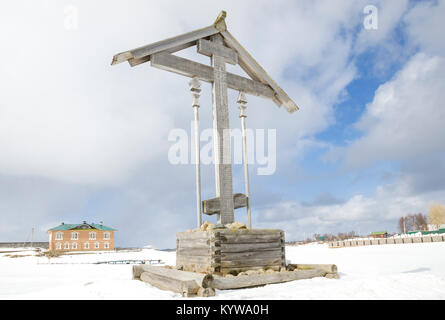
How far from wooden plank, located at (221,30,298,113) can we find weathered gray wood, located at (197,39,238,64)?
0.78 feet

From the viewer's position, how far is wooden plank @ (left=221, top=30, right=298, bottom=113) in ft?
31.9

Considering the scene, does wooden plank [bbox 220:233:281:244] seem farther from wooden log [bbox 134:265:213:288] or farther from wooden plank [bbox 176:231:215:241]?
wooden log [bbox 134:265:213:288]

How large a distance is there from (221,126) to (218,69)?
1.73m

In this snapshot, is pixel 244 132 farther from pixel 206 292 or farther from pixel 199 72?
pixel 206 292

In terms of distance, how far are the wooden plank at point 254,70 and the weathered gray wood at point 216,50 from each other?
24 cm

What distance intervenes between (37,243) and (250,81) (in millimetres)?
70447

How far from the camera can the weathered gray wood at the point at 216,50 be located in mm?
9078

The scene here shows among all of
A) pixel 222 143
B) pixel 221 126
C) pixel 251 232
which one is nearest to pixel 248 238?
pixel 251 232

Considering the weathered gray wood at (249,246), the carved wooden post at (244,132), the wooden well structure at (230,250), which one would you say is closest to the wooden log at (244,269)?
the wooden well structure at (230,250)

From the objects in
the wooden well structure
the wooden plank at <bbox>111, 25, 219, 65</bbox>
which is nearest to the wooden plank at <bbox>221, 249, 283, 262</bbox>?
the wooden well structure

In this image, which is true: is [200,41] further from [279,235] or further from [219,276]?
[219,276]

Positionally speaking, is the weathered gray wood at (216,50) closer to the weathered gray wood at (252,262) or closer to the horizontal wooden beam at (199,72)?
the horizontal wooden beam at (199,72)

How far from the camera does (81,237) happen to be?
55812mm

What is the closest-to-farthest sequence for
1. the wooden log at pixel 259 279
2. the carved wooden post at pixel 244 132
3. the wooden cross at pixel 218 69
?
the wooden log at pixel 259 279 < the wooden cross at pixel 218 69 < the carved wooden post at pixel 244 132
